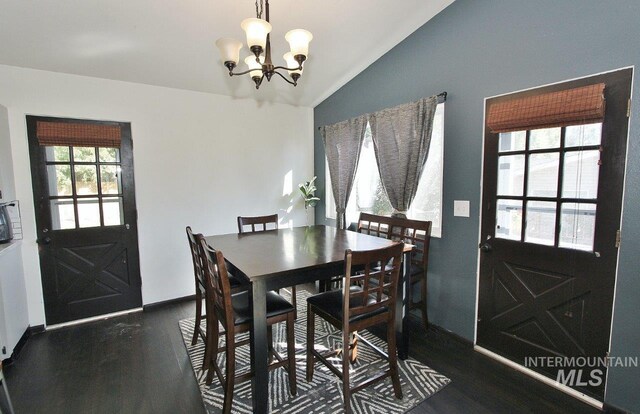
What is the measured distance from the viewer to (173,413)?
1.90m

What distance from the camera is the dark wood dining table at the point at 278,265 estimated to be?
5.61 ft

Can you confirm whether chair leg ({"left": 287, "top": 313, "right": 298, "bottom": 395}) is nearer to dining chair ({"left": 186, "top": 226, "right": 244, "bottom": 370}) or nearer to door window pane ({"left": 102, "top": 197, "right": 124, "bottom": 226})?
dining chair ({"left": 186, "top": 226, "right": 244, "bottom": 370})

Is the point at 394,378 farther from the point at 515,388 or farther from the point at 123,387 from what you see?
the point at 123,387

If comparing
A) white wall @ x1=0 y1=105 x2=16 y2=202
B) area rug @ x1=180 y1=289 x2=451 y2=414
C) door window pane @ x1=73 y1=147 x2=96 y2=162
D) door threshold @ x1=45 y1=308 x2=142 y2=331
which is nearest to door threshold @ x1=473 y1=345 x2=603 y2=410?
area rug @ x1=180 y1=289 x2=451 y2=414

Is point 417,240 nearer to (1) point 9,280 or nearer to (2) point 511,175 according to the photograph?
(2) point 511,175

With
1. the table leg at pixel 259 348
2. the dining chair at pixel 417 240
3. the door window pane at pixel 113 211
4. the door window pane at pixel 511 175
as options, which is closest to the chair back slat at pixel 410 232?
the dining chair at pixel 417 240

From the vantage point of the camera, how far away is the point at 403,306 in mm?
2312

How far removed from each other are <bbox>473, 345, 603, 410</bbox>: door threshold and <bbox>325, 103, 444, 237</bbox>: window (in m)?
1.05

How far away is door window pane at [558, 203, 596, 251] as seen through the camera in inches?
75.3

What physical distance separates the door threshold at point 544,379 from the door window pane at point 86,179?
13.2ft

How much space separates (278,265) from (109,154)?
2.57m

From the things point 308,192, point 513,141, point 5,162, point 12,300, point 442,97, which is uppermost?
point 442,97

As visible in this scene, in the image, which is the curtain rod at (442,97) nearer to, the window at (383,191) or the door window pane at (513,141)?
the window at (383,191)

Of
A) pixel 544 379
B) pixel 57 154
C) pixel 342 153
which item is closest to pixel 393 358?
pixel 544 379
